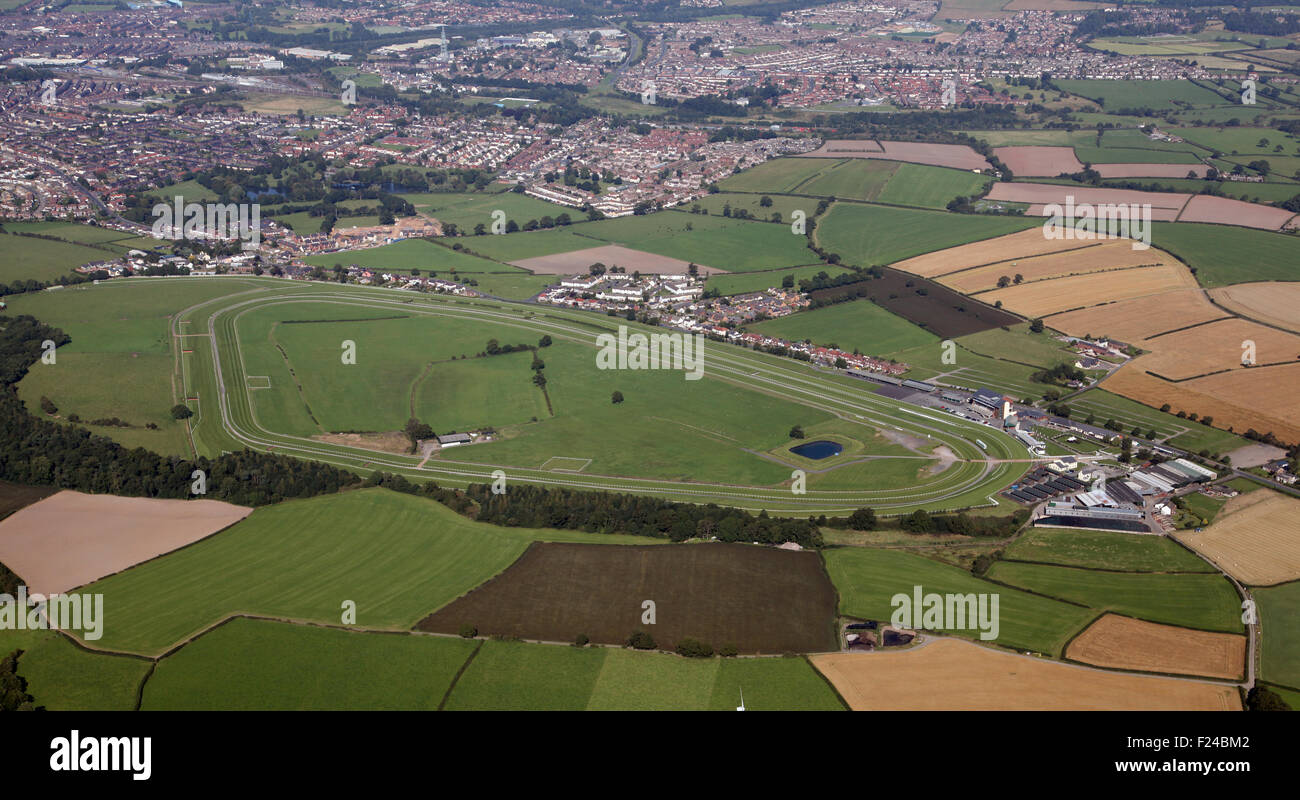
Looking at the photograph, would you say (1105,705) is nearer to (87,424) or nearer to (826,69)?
(87,424)

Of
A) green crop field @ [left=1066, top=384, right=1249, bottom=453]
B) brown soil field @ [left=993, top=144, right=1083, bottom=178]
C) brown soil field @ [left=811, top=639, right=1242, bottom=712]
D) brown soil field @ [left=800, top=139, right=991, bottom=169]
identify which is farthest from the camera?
brown soil field @ [left=800, top=139, right=991, bottom=169]

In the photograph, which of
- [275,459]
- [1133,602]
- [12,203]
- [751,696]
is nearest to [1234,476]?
[1133,602]

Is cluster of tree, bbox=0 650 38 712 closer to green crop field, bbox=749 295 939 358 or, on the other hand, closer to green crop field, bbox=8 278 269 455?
green crop field, bbox=8 278 269 455

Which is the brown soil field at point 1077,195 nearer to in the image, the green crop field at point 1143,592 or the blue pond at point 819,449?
the blue pond at point 819,449

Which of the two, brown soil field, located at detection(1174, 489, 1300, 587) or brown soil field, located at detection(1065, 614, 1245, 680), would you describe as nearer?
brown soil field, located at detection(1065, 614, 1245, 680)

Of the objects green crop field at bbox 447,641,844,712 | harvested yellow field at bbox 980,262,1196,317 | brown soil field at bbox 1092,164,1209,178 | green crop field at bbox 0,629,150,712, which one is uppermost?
brown soil field at bbox 1092,164,1209,178

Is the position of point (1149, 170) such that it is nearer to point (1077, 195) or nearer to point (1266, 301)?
point (1077, 195)

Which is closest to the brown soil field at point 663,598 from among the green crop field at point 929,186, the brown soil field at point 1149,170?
the green crop field at point 929,186

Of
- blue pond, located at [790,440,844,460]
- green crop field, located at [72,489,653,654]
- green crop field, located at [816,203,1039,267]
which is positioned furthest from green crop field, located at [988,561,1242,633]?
green crop field, located at [816,203,1039,267]
